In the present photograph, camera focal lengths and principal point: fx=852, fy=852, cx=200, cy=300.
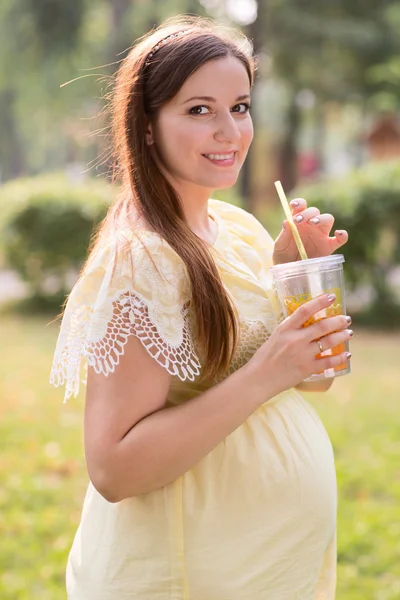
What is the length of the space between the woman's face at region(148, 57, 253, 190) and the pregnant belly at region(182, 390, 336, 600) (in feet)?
1.84

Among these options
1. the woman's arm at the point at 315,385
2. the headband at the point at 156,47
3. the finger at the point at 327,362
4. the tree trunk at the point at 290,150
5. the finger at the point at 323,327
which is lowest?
the tree trunk at the point at 290,150

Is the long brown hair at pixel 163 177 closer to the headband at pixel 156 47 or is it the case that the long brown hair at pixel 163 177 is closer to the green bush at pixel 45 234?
the headband at pixel 156 47

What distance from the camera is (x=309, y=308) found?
5.46 feet

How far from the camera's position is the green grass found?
3.89m

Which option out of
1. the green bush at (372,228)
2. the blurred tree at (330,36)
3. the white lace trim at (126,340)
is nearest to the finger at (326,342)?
the white lace trim at (126,340)

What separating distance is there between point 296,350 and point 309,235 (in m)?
0.42

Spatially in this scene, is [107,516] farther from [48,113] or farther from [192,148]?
[48,113]

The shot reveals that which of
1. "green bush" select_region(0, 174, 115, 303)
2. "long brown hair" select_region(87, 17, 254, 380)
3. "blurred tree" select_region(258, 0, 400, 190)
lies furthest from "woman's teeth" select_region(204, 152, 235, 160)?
"blurred tree" select_region(258, 0, 400, 190)

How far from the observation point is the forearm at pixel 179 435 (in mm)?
1664

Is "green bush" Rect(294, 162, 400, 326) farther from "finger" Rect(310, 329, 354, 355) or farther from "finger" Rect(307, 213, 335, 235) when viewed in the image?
"finger" Rect(310, 329, 354, 355)

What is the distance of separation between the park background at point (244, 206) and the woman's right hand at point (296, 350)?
745 mm

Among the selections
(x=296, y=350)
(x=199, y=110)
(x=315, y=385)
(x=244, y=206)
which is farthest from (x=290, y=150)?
(x=296, y=350)

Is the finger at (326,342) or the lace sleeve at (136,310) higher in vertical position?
the lace sleeve at (136,310)

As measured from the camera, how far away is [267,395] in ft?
5.62
